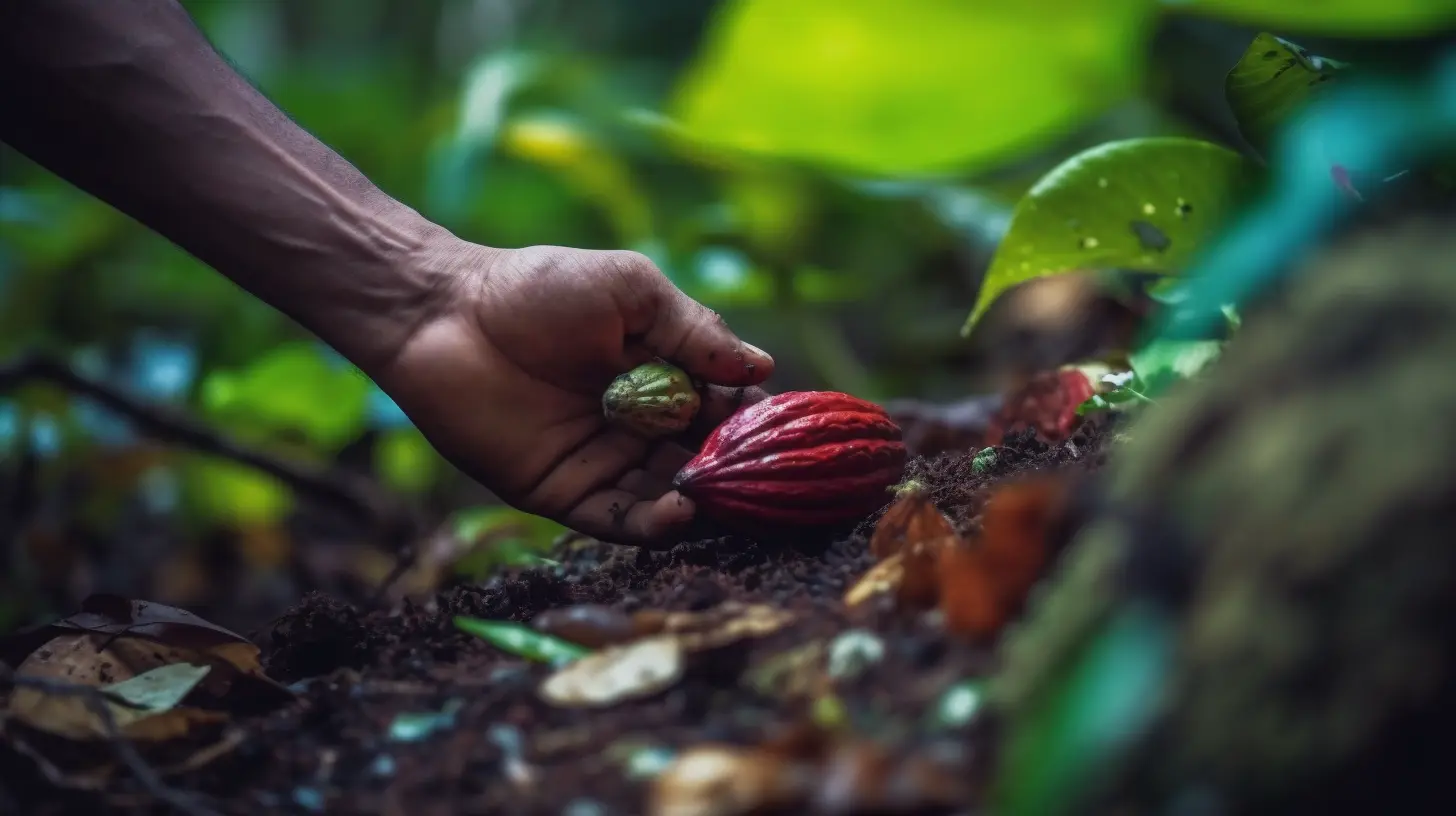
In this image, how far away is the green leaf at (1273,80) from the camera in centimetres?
138

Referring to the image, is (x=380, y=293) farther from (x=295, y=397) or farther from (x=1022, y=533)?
(x=295, y=397)

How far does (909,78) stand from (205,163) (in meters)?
1.74

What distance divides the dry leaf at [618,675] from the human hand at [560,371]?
0.50 m

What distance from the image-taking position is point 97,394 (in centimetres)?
248

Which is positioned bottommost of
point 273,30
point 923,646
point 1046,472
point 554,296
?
point 1046,472

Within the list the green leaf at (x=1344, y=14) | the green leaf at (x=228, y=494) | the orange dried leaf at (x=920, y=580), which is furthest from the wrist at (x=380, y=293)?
the green leaf at (x=228, y=494)

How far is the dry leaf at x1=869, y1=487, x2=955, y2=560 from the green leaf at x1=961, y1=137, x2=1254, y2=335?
0.48 m

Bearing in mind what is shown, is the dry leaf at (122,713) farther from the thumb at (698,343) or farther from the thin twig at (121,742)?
the thumb at (698,343)

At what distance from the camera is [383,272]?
1.55m

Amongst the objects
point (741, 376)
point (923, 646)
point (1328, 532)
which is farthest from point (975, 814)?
point (741, 376)

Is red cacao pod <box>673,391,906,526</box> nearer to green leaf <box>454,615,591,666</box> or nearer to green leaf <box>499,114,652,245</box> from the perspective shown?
green leaf <box>454,615,591,666</box>

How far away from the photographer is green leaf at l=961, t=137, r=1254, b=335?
1.56 meters

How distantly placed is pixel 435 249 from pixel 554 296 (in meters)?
0.26

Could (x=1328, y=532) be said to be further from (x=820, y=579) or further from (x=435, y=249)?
(x=435, y=249)
